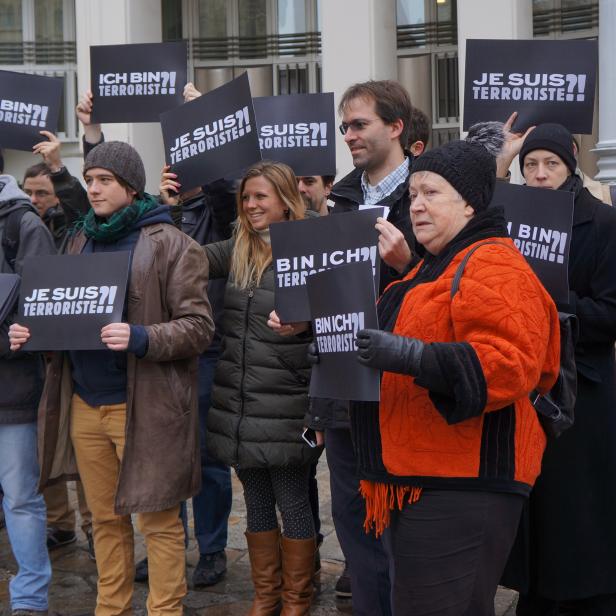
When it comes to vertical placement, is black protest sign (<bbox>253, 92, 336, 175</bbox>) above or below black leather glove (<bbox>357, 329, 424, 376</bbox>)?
above

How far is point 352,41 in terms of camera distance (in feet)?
41.9

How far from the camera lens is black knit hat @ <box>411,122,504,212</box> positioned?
10.3 feet

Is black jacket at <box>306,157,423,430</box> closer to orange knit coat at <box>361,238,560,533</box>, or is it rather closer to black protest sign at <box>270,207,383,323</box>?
black protest sign at <box>270,207,383,323</box>

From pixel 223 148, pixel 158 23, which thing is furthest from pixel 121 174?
pixel 158 23

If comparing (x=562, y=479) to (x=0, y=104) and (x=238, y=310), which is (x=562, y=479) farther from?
(x=0, y=104)

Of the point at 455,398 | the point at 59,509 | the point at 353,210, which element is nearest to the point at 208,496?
the point at 59,509

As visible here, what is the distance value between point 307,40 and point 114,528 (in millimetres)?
11041

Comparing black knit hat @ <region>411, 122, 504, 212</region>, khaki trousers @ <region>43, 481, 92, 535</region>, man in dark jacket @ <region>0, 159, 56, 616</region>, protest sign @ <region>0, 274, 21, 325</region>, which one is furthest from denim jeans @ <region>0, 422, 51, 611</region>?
black knit hat @ <region>411, 122, 504, 212</region>

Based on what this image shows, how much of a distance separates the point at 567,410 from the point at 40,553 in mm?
2488

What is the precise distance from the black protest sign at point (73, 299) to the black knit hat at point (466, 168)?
1.52 m

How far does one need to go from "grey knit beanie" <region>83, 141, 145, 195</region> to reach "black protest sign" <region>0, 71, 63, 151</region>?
1.26 m

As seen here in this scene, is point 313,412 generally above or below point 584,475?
above

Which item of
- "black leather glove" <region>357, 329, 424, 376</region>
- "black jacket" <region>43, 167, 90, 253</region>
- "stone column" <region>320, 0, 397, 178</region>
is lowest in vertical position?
"black leather glove" <region>357, 329, 424, 376</region>

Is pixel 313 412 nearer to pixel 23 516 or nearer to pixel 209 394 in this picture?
pixel 209 394
